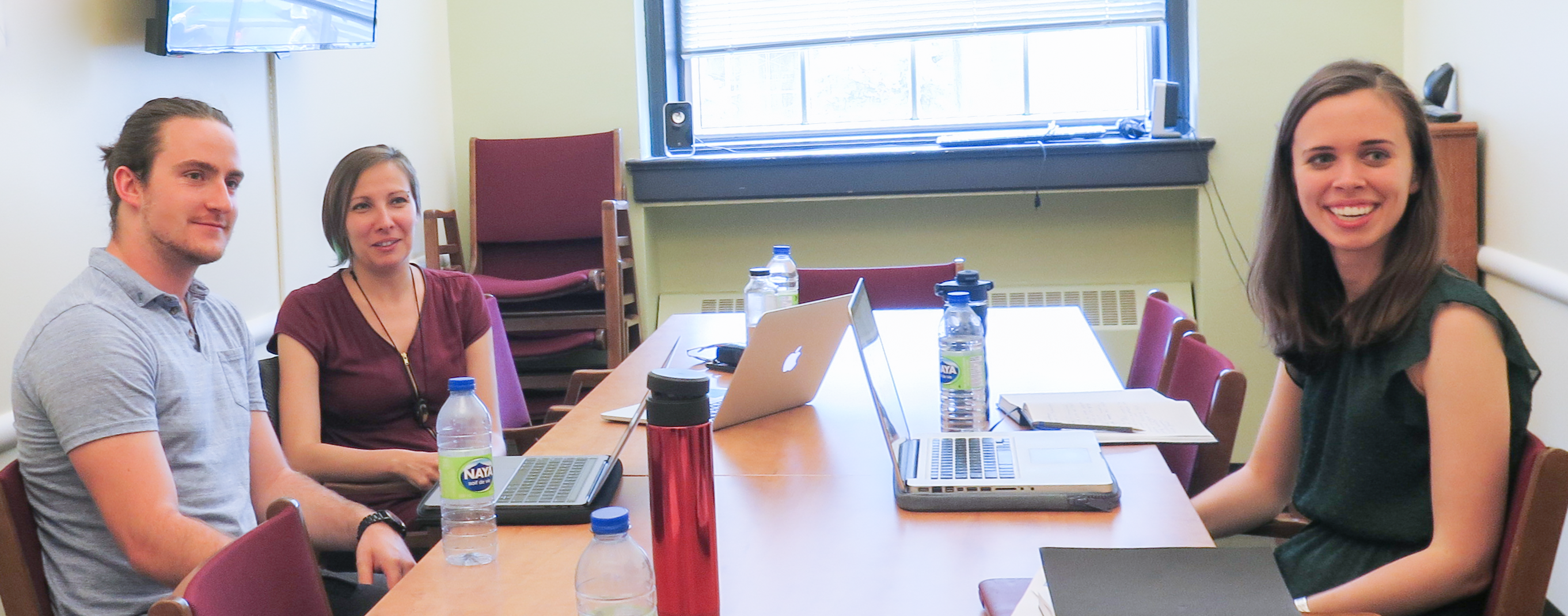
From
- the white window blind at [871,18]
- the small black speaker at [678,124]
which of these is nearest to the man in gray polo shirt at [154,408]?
the small black speaker at [678,124]

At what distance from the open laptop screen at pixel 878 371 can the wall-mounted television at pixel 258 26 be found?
164 centimetres

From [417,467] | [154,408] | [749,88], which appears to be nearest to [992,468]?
[417,467]

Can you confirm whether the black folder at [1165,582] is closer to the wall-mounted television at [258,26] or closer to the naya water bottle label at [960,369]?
the naya water bottle label at [960,369]

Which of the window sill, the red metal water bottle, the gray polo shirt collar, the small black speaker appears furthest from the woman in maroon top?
the small black speaker

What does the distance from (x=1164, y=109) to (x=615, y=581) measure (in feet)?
11.4

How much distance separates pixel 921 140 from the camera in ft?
14.4

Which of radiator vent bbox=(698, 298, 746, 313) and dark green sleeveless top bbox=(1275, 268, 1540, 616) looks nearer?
dark green sleeveless top bbox=(1275, 268, 1540, 616)

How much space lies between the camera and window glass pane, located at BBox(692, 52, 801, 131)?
4.51 m

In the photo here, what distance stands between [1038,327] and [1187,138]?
160 centimetres

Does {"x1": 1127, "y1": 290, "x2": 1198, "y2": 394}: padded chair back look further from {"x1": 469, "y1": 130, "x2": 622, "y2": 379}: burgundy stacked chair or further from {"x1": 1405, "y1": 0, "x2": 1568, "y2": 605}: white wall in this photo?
{"x1": 469, "y1": 130, "x2": 622, "y2": 379}: burgundy stacked chair

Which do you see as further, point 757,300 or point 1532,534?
point 757,300

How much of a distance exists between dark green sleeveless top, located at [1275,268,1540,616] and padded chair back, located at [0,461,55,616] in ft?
4.99

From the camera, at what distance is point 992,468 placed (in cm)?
144

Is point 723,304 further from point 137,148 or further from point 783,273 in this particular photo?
point 137,148
